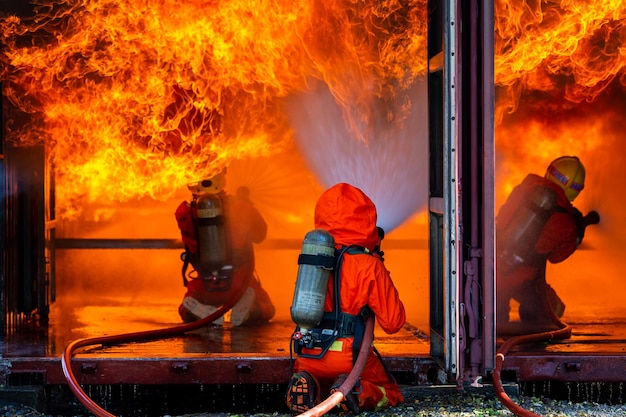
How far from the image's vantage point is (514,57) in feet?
30.3

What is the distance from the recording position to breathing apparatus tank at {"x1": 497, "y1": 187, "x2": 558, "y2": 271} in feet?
26.6

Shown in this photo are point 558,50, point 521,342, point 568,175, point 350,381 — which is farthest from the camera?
point 558,50

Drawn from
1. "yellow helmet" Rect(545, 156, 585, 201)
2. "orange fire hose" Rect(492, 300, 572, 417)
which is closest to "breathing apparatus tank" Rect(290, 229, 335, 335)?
"orange fire hose" Rect(492, 300, 572, 417)

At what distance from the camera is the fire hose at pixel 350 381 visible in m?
5.30

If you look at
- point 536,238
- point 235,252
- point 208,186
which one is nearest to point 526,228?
point 536,238

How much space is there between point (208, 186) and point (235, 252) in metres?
0.67

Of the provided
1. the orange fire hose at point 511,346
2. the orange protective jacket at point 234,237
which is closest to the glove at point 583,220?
the orange fire hose at point 511,346

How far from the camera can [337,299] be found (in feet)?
19.1

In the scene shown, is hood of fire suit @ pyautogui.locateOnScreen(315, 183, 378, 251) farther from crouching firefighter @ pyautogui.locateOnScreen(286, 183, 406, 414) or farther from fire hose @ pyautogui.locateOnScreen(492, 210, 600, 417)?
fire hose @ pyautogui.locateOnScreen(492, 210, 600, 417)

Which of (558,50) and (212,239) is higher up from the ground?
(558,50)

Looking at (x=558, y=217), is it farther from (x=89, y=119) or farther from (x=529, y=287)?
(x=89, y=119)

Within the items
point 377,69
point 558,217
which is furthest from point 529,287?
point 377,69

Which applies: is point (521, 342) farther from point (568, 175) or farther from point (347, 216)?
point (568, 175)

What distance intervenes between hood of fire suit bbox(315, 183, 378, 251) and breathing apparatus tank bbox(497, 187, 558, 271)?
2634 mm
